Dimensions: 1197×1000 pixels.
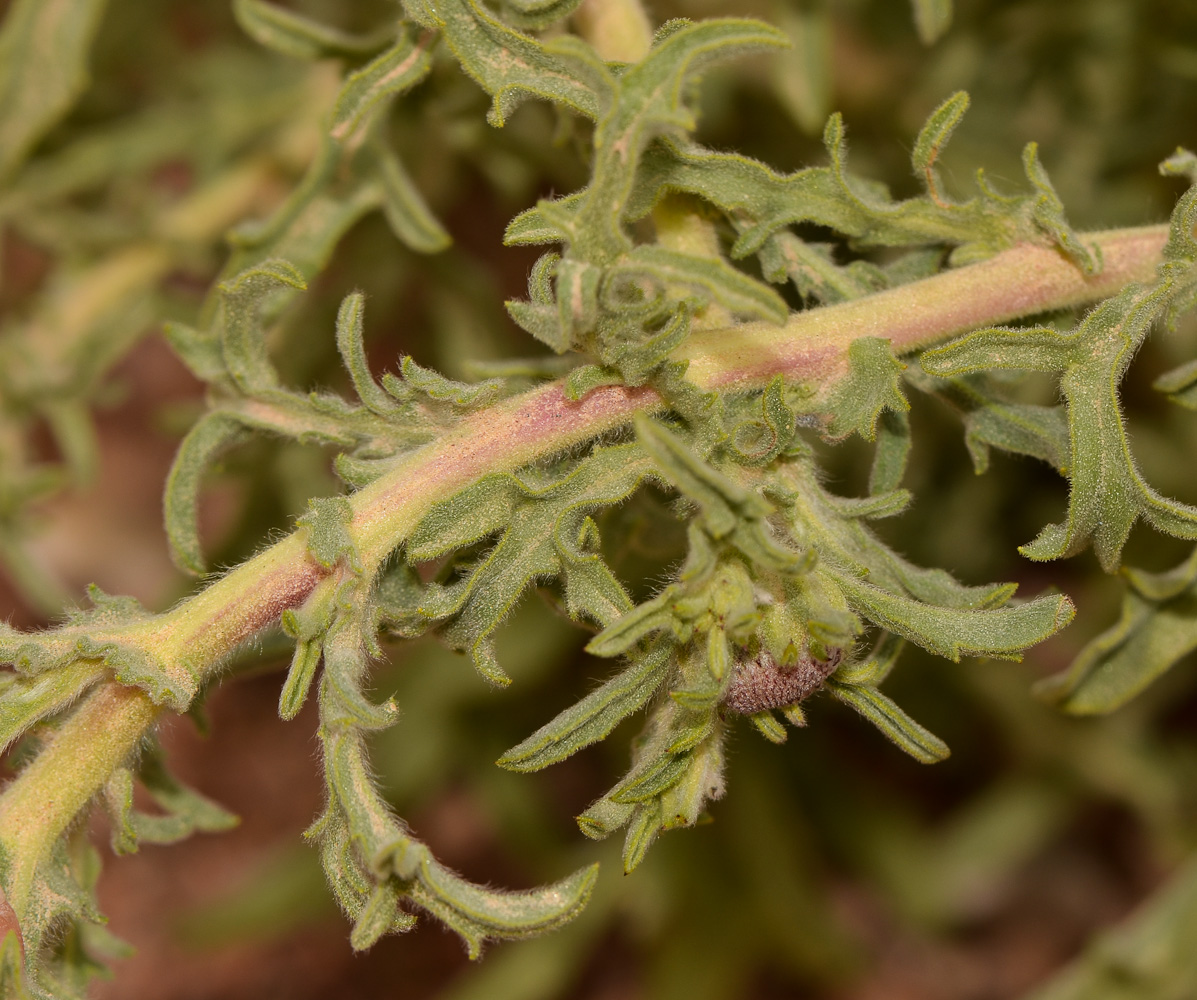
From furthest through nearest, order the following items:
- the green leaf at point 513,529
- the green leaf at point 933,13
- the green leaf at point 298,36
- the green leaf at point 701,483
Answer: the green leaf at point 298,36 < the green leaf at point 933,13 < the green leaf at point 513,529 < the green leaf at point 701,483

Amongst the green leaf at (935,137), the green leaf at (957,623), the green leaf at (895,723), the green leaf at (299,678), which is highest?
Result: the green leaf at (935,137)

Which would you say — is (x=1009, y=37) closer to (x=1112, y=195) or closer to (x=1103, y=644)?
(x=1112, y=195)

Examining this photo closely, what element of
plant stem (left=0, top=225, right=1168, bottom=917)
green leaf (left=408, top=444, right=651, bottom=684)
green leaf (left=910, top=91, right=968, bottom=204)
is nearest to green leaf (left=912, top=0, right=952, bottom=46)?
green leaf (left=910, top=91, right=968, bottom=204)

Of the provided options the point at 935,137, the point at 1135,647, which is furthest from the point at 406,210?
the point at 1135,647

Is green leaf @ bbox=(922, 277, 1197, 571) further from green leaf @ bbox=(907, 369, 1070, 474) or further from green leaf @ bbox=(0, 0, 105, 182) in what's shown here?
green leaf @ bbox=(0, 0, 105, 182)

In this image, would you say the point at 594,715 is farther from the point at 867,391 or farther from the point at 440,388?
the point at 867,391

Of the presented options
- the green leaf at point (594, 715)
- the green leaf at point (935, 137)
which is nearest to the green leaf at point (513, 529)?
the green leaf at point (594, 715)

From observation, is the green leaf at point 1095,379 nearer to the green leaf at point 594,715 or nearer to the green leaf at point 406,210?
the green leaf at point 594,715
